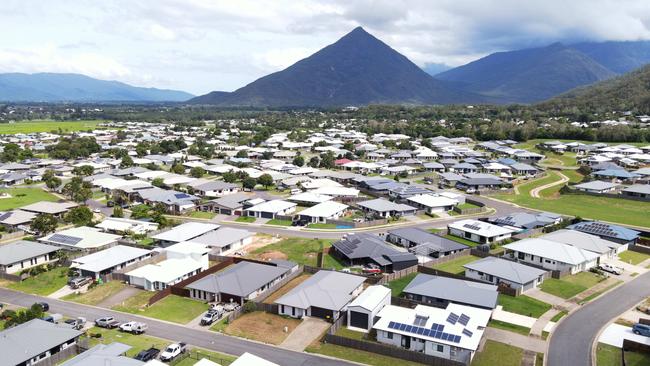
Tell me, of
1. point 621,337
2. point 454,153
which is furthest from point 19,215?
point 454,153

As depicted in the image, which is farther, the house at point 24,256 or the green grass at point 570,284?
the house at point 24,256

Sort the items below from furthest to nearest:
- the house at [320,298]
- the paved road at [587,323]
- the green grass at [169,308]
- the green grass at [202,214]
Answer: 1. the green grass at [202,214]
2. the green grass at [169,308]
3. the house at [320,298]
4. the paved road at [587,323]

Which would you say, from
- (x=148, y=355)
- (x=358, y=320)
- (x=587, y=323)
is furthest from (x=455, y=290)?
(x=148, y=355)

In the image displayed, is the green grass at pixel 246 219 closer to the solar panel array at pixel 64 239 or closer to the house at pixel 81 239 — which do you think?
the house at pixel 81 239

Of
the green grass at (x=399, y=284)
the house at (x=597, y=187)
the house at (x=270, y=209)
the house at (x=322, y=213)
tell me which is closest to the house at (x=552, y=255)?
the green grass at (x=399, y=284)

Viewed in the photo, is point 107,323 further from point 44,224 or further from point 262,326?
point 44,224

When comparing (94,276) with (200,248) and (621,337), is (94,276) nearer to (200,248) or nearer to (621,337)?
(200,248)

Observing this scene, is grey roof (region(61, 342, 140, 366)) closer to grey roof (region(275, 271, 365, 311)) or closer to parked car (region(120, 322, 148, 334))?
parked car (region(120, 322, 148, 334))
